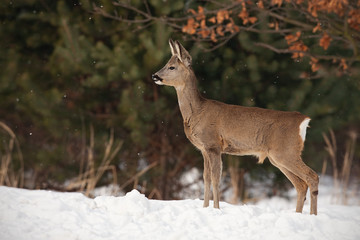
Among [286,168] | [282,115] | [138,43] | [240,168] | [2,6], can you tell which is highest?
[2,6]

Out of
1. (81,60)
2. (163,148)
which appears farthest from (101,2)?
(163,148)

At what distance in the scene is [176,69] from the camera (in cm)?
615

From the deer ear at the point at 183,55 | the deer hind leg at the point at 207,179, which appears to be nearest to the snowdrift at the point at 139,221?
the deer hind leg at the point at 207,179

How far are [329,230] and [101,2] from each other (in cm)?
642

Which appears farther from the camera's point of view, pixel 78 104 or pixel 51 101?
pixel 78 104

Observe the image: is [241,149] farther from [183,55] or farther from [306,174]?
[183,55]

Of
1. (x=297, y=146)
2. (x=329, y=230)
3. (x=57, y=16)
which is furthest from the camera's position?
(x=57, y=16)

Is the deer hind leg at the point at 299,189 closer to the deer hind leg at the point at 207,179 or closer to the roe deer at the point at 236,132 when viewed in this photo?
the roe deer at the point at 236,132

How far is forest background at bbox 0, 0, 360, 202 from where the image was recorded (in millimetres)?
8953

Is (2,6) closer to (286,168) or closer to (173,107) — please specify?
(173,107)

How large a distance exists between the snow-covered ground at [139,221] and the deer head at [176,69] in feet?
4.59

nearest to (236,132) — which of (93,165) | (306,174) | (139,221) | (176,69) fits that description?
(306,174)

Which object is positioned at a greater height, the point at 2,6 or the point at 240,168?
the point at 2,6

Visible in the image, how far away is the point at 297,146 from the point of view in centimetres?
580
